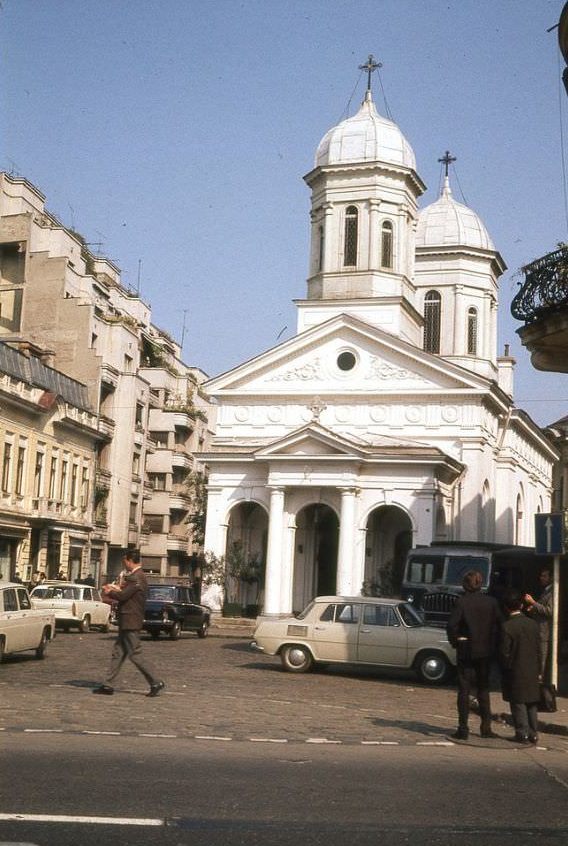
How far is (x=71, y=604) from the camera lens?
35438mm

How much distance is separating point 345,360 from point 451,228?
15746 mm

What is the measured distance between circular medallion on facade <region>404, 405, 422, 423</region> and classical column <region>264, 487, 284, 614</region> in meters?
6.72

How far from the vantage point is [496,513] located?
55.8m

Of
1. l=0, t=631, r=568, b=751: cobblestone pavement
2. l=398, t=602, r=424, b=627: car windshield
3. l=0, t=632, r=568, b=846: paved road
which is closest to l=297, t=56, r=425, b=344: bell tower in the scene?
l=0, t=631, r=568, b=751: cobblestone pavement

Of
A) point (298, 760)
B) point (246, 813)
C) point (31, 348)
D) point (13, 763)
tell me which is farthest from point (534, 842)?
point (31, 348)

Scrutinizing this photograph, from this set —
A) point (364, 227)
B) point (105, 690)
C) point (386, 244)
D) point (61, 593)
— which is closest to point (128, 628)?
point (105, 690)

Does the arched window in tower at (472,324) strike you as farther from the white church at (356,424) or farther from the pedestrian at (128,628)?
the pedestrian at (128,628)

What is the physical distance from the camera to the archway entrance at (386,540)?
164ft

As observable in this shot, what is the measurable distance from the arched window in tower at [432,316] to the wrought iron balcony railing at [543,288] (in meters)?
44.4

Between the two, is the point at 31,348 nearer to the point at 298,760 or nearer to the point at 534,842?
the point at 298,760

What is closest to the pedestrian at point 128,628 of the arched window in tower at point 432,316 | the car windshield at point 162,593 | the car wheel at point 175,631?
the car wheel at point 175,631

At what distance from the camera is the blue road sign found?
15977mm

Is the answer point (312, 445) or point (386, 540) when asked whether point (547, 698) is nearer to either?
point (312, 445)

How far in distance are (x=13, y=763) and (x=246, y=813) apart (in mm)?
2643
